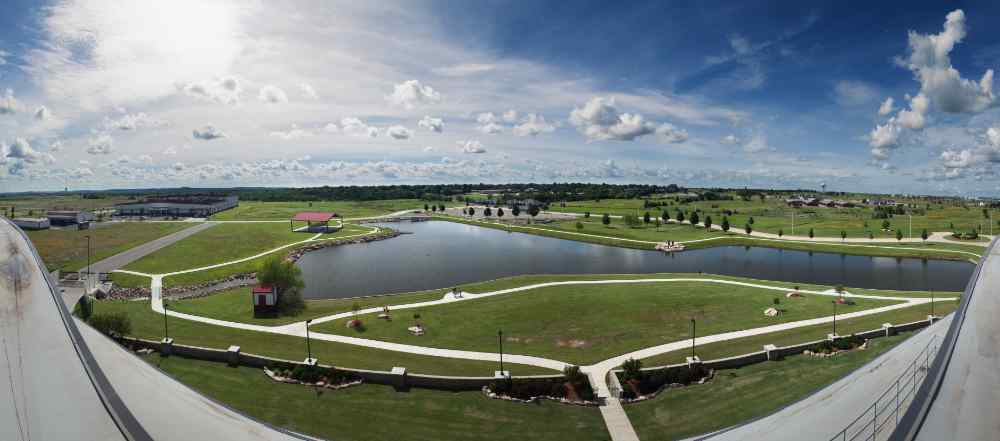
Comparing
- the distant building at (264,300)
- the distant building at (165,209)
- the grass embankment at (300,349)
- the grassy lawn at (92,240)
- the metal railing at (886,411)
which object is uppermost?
the distant building at (165,209)

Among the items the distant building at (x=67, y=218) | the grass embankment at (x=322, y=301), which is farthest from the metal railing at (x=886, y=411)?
Answer: the distant building at (x=67, y=218)

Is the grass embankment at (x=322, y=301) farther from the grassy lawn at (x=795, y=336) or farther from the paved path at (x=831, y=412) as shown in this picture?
the paved path at (x=831, y=412)

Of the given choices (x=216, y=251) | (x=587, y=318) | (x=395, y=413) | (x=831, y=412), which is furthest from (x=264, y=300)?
(x=216, y=251)

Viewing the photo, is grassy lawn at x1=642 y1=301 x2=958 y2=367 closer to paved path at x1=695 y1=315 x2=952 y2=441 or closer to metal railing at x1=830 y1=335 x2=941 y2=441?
paved path at x1=695 y1=315 x2=952 y2=441

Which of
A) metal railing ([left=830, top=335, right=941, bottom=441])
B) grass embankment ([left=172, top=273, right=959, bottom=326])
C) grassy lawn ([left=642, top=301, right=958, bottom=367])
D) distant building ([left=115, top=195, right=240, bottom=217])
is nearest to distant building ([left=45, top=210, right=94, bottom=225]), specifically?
distant building ([left=115, top=195, right=240, bottom=217])

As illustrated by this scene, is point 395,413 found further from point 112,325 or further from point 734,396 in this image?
point 112,325

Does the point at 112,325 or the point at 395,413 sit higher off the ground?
the point at 112,325

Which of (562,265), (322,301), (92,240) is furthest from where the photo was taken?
(92,240)

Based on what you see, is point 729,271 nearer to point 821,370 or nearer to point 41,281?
point 821,370
